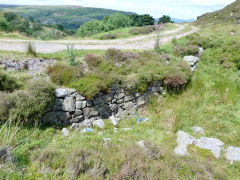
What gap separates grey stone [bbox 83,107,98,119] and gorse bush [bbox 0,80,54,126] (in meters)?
1.57

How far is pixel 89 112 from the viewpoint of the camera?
706 cm

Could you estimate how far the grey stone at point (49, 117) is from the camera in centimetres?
609

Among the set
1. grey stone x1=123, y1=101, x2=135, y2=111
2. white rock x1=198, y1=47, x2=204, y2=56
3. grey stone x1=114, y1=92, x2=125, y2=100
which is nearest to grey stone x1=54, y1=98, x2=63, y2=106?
grey stone x1=114, y1=92, x2=125, y2=100

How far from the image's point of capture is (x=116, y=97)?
7742 millimetres

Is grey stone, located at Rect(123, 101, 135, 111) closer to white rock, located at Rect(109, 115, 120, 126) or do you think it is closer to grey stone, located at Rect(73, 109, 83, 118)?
white rock, located at Rect(109, 115, 120, 126)

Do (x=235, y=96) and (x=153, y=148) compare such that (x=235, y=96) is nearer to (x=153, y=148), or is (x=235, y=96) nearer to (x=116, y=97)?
(x=116, y=97)

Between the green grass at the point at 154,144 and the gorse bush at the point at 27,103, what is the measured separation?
0.43m

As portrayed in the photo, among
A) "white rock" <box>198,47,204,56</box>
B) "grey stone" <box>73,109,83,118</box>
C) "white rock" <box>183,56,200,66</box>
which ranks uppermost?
"white rock" <box>198,47,204,56</box>

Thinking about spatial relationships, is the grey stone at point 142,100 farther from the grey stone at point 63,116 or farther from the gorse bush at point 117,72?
the grey stone at point 63,116

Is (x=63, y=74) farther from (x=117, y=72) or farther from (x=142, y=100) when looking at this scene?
(x=142, y=100)

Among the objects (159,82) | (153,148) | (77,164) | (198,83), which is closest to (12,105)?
(77,164)

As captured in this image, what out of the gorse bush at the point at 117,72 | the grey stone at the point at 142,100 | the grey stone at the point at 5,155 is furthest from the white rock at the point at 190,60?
the grey stone at the point at 5,155

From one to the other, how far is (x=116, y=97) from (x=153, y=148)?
12.3ft

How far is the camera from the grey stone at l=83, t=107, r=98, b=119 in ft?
22.9
